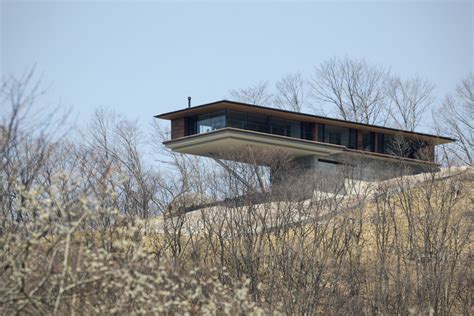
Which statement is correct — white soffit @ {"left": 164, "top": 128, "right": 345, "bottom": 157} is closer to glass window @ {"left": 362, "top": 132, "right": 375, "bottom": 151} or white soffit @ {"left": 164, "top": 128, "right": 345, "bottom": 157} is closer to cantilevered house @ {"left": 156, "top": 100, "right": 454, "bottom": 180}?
cantilevered house @ {"left": 156, "top": 100, "right": 454, "bottom": 180}

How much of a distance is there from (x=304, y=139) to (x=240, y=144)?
5097mm

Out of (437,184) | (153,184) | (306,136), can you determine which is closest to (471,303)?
(437,184)

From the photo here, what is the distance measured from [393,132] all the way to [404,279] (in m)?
28.6

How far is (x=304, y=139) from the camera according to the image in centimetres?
5306

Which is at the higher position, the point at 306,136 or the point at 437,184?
the point at 306,136

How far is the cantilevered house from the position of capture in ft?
165

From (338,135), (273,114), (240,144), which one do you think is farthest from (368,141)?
(240,144)

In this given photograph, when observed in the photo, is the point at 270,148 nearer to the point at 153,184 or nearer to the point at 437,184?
the point at 153,184

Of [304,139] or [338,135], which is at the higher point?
[338,135]

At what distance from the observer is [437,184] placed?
135 ft

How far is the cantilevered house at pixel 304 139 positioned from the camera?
165 ft

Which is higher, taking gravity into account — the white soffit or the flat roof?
the flat roof

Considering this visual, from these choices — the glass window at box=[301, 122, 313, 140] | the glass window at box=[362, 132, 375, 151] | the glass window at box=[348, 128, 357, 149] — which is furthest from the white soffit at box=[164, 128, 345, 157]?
the glass window at box=[362, 132, 375, 151]

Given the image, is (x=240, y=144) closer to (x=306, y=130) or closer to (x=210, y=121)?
(x=210, y=121)
